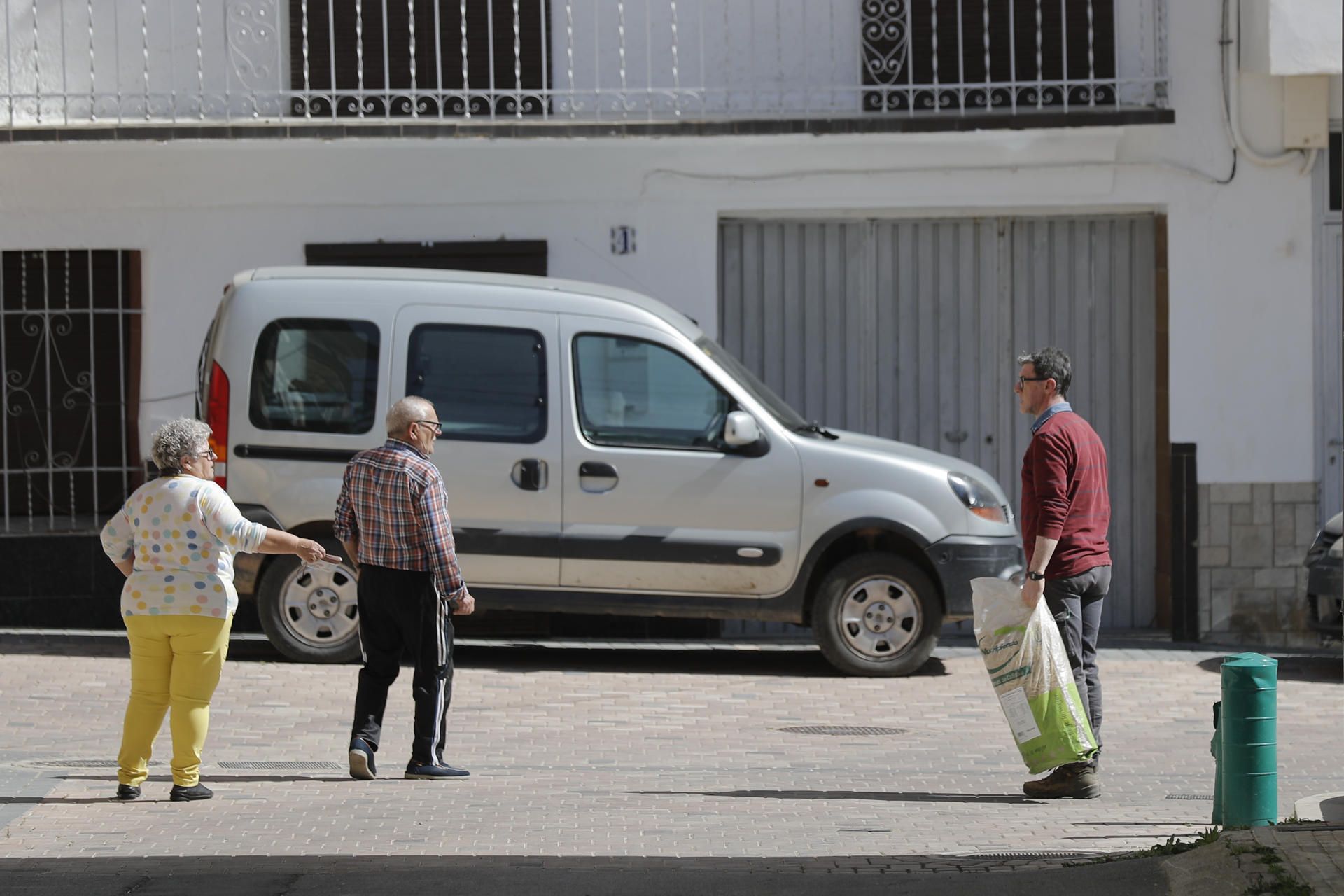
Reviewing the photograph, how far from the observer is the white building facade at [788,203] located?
13.1 metres

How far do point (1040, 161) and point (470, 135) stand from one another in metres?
3.97

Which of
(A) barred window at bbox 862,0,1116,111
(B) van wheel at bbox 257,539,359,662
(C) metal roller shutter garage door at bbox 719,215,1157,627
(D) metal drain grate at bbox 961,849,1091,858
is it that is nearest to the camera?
(D) metal drain grate at bbox 961,849,1091,858

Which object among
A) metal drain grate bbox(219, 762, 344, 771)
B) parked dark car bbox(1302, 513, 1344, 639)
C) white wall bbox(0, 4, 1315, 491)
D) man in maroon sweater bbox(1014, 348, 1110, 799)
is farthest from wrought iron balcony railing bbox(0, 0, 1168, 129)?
metal drain grate bbox(219, 762, 344, 771)

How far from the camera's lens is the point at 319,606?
10.9 m

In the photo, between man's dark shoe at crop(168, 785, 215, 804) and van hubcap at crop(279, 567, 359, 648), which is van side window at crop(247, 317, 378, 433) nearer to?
van hubcap at crop(279, 567, 359, 648)

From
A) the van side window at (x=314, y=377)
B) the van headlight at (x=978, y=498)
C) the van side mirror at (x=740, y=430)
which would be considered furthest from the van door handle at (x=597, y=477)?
the van headlight at (x=978, y=498)

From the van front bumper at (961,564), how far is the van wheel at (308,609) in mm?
3363

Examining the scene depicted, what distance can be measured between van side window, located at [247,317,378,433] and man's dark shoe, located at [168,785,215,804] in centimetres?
375

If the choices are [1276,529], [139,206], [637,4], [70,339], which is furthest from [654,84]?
[1276,529]

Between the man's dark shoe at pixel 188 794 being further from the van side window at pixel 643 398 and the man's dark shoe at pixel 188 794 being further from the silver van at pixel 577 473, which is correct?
the van side window at pixel 643 398

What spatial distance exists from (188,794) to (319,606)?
365cm

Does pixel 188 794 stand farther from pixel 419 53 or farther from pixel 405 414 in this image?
pixel 419 53

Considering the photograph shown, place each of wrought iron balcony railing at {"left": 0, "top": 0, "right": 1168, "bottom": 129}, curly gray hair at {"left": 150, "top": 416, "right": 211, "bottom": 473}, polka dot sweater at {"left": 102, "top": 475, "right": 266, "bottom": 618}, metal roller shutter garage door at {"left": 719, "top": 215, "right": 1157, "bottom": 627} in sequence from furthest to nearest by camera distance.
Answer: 1. metal roller shutter garage door at {"left": 719, "top": 215, "right": 1157, "bottom": 627}
2. wrought iron balcony railing at {"left": 0, "top": 0, "right": 1168, "bottom": 129}
3. curly gray hair at {"left": 150, "top": 416, "right": 211, "bottom": 473}
4. polka dot sweater at {"left": 102, "top": 475, "right": 266, "bottom": 618}

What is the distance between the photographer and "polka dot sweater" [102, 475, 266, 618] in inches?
279
